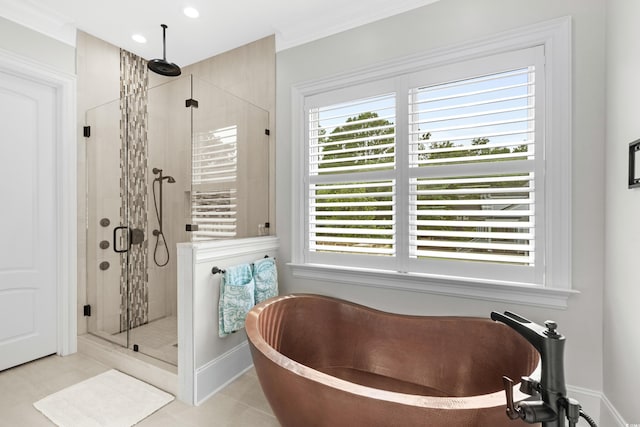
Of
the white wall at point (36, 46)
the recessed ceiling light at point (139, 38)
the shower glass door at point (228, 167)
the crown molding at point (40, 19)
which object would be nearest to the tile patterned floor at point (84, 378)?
the shower glass door at point (228, 167)

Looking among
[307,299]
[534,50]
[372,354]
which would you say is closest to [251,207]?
[307,299]

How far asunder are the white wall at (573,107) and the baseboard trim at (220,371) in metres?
0.80

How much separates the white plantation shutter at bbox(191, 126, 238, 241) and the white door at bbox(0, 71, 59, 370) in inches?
57.4

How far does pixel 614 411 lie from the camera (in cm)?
157

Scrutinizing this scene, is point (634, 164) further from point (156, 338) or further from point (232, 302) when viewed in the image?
point (156, 338)

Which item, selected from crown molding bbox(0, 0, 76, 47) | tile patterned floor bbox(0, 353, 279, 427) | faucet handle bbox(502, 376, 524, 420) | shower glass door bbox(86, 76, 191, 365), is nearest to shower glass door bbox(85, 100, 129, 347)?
shower glass door bbox(86, 76, 191, 365)

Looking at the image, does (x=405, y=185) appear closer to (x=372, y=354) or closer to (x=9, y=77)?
(x=372, y=354)

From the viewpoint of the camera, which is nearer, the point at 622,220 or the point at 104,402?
the point at 622,220

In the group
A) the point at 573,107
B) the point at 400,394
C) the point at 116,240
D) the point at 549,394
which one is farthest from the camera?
the point at 116,240

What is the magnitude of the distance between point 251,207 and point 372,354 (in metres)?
1.48

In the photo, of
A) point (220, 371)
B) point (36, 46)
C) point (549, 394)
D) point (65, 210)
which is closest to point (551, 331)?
point (549, 394)

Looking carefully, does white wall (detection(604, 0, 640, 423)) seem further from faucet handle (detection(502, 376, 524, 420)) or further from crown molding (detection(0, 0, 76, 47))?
crown molding (detection(0, 0, 76, 47))

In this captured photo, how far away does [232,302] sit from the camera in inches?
83.9

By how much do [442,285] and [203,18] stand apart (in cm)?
283
